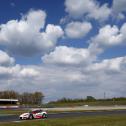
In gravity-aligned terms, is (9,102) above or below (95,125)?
above

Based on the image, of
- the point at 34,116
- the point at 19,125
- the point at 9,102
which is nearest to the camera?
the point at 19,125

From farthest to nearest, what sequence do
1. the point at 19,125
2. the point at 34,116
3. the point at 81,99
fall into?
1. the point at 81,99
2. the point at 34,116
3. the point at 19,125

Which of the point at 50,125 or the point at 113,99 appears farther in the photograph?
the point at 113,99

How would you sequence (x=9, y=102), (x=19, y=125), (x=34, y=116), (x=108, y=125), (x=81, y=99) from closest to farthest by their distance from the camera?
(x=108, y=125), (x=19, y=125), (x=34, y=116), (x=9, y=102), (x=81, y=99)

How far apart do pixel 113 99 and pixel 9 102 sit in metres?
58.0

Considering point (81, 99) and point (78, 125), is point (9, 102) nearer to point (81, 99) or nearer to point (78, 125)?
point (81, 99)

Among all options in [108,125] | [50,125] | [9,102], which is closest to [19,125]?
[50,125]

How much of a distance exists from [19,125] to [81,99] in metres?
163

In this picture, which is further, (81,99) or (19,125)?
(81,99)

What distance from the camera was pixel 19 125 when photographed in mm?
37969

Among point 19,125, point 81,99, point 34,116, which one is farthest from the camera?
point 81,99

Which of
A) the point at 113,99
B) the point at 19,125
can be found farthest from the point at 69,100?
the point at 19,125

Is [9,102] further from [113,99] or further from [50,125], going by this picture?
[50,125]

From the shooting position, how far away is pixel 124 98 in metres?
190
